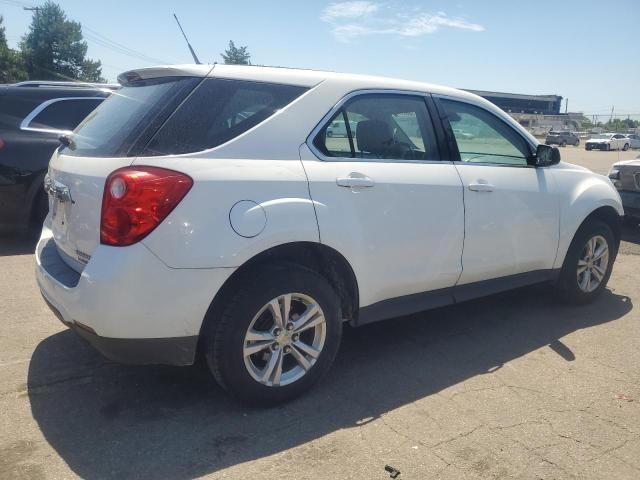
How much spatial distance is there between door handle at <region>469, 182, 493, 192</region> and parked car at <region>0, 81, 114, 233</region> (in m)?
4.39

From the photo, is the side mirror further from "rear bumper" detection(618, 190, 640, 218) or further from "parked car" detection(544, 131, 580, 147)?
"parked car" detection(544, 131, 580, 147)

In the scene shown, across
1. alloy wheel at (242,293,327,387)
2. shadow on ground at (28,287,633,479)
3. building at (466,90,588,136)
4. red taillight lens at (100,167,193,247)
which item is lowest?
shadow on ground at (28,287,633,479)

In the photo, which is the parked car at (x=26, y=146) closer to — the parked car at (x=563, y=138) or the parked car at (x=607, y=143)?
the parked car at (x=563, y=138)

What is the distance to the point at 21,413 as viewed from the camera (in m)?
2.96

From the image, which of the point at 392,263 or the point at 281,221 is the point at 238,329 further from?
the point at 392,263

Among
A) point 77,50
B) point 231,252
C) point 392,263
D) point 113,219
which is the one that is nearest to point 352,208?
point 392,263

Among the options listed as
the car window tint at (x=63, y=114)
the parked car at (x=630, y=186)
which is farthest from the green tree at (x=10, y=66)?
the parked car at (x=630, y=186)

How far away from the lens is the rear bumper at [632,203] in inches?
311

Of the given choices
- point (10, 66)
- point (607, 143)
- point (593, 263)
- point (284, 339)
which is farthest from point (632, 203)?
point (10, 66)

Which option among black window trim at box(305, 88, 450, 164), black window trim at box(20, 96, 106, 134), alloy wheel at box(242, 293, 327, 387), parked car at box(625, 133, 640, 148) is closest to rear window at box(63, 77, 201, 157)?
black window trim at box(305, 88, 450, 164)

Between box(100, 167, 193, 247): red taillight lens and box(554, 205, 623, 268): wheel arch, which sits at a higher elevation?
box(100, 167, 193, 247): red taillight lens

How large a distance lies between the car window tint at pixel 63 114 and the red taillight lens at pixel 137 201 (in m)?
4.13

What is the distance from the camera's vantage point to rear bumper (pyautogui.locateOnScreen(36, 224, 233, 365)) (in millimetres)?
2621

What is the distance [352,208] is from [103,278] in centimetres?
137
